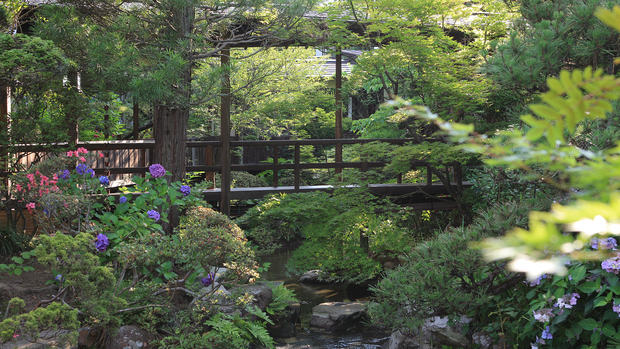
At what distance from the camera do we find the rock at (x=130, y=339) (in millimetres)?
3503

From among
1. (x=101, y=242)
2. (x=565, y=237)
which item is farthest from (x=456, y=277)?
(x=565, y=237)

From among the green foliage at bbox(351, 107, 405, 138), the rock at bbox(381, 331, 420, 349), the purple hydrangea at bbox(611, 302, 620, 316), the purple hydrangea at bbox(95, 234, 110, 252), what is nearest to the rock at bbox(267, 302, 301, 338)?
the rock at bbox(381, 331, 420, 349)

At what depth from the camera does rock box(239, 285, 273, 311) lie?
492 centimetres

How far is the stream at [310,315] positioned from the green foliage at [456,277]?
3.55ft

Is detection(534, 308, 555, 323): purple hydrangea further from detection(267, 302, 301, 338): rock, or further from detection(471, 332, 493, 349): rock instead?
detection(267, 302, 301, 338): rock

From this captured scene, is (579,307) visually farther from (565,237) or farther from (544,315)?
(565,237)

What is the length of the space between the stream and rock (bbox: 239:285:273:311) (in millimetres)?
420

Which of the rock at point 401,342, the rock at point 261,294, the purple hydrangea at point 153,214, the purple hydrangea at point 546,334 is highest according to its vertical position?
the purple hydrangea at point 153,214

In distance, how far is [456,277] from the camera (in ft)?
11.6

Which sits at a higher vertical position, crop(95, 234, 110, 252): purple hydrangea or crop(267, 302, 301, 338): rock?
crop(95, 234, 110, 252): purple hydrangea

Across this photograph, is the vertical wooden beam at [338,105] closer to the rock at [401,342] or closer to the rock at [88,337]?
the rock at [401,342]

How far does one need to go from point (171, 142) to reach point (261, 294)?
1931mm

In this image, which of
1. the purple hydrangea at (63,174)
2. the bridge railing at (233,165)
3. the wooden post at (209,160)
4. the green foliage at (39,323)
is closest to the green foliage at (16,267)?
the purple hydrangea at (63,174)

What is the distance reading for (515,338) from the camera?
3.24 metres
